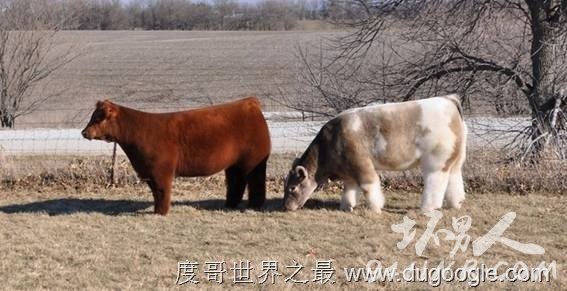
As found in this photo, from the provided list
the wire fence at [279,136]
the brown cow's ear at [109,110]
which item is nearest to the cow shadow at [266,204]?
the brown cow's ear at [109,110]

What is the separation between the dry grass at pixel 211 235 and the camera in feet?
23.7

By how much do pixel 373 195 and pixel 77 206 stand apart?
4.38 m

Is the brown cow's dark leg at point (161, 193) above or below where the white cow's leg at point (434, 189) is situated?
below

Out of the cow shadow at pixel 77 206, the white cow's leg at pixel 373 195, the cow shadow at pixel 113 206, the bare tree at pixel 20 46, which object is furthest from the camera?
the bare tree at pixel 20 46

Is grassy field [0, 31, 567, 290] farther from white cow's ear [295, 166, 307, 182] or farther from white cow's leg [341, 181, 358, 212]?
white cow's ear [295, 166, 307, 182]

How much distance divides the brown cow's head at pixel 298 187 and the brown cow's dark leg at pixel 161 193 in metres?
1.56

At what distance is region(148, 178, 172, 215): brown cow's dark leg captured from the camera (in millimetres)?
9609

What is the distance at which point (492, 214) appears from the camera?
30.6 feet

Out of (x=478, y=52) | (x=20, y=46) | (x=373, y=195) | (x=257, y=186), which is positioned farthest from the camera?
(x=20, y=46)

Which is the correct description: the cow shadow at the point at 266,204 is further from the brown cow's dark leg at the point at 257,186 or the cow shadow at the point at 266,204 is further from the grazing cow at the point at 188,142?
the grazing cow at the point at 188,142

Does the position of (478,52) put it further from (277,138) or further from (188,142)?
(188,142)

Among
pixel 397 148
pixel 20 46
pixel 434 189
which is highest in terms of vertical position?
pixel 20 46

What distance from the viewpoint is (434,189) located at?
9227 millimetres

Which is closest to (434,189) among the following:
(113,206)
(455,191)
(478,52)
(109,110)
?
(455,191)
